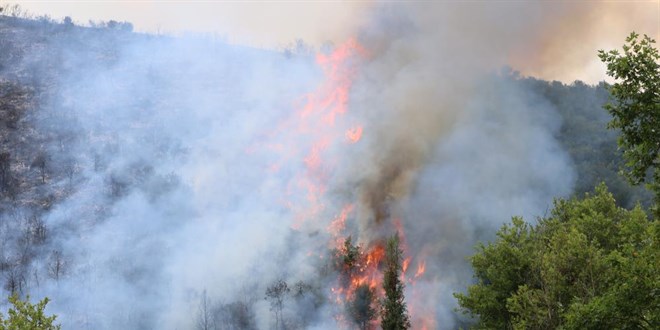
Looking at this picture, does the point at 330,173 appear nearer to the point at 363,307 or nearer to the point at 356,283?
the point at 356,283

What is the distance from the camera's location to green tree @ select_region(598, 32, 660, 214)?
11.5 meters

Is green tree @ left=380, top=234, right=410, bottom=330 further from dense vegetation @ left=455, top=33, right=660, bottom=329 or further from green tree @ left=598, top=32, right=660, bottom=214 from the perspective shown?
green tree @ left=598, top=32, right=660, bottom=214

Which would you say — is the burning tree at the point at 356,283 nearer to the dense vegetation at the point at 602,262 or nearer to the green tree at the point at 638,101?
the dense vegetation at the point at 602,262

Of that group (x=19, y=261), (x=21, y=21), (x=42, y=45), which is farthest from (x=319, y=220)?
(x=21, y=21)

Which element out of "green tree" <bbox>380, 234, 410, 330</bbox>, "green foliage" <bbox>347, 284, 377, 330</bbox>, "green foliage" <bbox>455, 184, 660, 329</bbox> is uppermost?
"green foliage" <bbox>347, 284, 377, 330</bbox>

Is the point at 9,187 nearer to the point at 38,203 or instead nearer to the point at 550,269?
the point at 38,203

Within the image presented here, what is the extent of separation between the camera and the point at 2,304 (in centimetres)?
3553

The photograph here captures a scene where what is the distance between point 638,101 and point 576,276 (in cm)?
882

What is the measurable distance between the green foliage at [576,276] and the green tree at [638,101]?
5.60ft

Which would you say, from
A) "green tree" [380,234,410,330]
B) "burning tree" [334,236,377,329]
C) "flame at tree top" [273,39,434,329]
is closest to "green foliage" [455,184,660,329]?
"green tree" [380,234,410,330]

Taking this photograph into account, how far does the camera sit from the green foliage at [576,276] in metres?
13.0

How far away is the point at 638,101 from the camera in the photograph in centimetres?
1181

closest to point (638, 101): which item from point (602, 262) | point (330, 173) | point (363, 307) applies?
point (602, 262)

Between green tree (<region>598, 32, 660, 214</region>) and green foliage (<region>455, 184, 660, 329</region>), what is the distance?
1.71m
